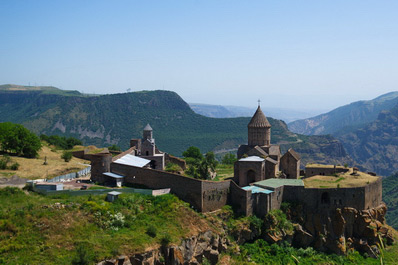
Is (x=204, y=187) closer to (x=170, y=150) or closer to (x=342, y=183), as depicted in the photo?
(x=342, y=183)

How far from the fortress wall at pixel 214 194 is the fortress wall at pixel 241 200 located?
666 millimetres

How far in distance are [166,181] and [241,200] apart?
733 cm

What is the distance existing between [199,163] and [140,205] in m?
13.7

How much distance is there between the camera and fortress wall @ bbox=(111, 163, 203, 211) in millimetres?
36000

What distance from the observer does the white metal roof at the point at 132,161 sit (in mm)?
41531

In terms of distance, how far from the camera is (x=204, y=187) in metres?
35.9

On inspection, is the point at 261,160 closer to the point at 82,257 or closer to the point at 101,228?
the point at 101,228

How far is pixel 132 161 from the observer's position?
43094 millimetres

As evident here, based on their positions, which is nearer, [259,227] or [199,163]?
[259,227]

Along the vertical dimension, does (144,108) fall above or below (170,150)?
above

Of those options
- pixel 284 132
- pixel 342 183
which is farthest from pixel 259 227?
pixel 284 132

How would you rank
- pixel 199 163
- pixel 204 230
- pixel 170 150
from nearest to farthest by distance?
pixel 204 230 → pixel 199 163 → pixel 170 150

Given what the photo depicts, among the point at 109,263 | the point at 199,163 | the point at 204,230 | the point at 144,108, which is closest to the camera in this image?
the point at 109,263

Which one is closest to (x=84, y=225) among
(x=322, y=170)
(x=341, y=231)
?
(x=341, y=231)
